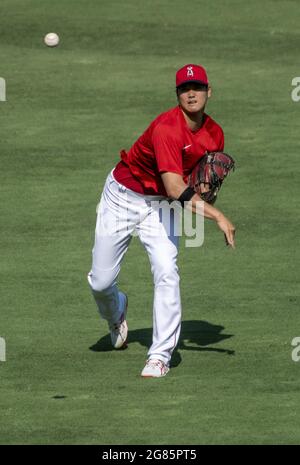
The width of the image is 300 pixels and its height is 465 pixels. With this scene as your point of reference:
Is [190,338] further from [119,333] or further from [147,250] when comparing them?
[147,250]

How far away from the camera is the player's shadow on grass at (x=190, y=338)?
11250 millimetres

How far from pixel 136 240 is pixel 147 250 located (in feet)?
14.8

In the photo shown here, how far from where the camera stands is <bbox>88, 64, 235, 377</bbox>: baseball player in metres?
10.2

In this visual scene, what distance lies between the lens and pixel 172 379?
33.9 ft

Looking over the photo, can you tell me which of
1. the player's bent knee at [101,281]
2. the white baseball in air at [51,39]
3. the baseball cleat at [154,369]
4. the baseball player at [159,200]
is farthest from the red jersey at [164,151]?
the white baseball in air at [51,39]

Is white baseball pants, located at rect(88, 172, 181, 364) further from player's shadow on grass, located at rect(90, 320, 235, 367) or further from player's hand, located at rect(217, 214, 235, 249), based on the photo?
player's hand, located at rect(217, 214, 235, 249)

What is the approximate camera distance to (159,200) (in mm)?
10781

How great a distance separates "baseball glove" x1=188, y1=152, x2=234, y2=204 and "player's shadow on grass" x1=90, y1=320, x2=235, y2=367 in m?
1.40

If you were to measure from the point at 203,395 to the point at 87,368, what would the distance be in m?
1.17

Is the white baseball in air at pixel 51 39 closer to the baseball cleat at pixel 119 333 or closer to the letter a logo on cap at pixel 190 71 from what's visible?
the baseball cleat at pixel 119 333

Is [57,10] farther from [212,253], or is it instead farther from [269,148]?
[212,253]

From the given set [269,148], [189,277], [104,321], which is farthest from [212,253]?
A: [269,148]

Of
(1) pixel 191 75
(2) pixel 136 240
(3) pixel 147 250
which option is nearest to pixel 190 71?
(1) pixel 191 75
